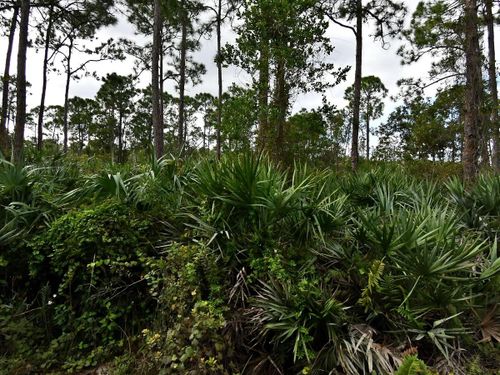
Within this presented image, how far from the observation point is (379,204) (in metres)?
4.71

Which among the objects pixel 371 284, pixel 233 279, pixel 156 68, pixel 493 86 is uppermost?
pixel 493 86

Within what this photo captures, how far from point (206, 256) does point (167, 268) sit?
0.42 metres

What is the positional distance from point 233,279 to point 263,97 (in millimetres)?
8198

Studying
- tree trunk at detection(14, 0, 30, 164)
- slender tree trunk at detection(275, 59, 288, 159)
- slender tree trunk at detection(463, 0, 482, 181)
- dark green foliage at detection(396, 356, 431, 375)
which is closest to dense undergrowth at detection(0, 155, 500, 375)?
dark green foliage at detection(396, 356, 431, 375)

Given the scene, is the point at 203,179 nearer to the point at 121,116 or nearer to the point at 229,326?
the point at 229,326

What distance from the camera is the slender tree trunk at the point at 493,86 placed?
38.7 ft

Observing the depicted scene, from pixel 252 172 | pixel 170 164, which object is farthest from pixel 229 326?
pixel 170 164

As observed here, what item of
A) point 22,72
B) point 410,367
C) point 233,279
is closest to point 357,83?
point 22,72

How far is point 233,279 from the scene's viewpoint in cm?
364

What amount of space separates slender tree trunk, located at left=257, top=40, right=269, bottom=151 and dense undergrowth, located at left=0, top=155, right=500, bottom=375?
20.4 feet

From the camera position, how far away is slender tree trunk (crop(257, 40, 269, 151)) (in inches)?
414

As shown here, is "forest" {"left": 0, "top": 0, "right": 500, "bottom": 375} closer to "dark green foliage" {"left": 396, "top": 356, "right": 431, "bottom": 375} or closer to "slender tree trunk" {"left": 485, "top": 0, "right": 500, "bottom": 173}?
"dark green foliage" {"left": 396, "top": 356, "right": 431, "bottom": 375}

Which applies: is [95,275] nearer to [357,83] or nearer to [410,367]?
[410,367]

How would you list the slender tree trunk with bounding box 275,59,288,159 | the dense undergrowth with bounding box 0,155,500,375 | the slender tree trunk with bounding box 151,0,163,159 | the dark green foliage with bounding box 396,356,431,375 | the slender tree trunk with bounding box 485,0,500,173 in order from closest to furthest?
the dark green foliage with bounding box 396,356,431,375, the dense undergrowth with bounding box 0,155,500,375, the slender tree trunk with bounding box 275,59,288,159, the slender tree trunk with bounding box 151,0,163,159, the slender tree trunk with bounding box 485,0,500,173
